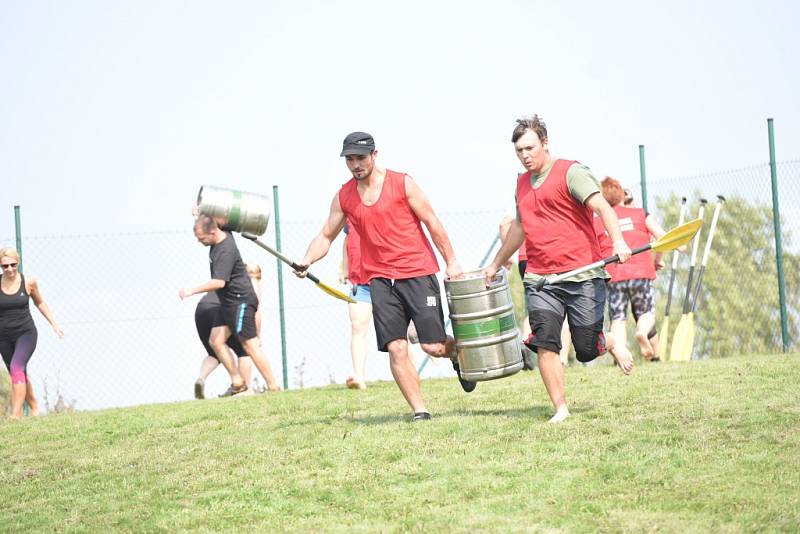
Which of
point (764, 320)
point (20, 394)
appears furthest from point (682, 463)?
point (764, 320)

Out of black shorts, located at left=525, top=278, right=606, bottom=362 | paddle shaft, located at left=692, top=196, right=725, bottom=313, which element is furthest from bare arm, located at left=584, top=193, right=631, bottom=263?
paddle shaft, located at left=692, top=196, right=725, bottom=313

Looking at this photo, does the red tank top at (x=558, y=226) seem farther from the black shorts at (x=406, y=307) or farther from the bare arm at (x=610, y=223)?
the black shorts at (x=406, y=307)

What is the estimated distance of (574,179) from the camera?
7.89 m

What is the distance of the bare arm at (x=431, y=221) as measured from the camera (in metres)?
8.38

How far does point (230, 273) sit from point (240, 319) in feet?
1.63

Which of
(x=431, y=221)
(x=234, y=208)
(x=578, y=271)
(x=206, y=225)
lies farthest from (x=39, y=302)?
(x=578, y=271)

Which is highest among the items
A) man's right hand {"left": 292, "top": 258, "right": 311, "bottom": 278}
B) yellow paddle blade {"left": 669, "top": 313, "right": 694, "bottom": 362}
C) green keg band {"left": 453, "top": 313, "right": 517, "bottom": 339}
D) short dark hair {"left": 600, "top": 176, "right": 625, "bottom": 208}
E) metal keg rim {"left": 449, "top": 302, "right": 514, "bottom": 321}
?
short dark hair {"left": 600, "top": 176, "right": 625, "bottom": 208}

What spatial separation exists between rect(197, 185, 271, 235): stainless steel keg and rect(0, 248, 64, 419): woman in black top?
203 inches

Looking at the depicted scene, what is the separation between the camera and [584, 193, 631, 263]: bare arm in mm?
7676

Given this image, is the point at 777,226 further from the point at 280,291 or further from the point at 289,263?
the point at 289,263

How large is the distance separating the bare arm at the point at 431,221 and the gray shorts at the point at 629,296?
4.03 m

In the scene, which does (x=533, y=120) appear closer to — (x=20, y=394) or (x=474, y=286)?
(x=474, y=286)

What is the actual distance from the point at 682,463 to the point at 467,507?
4.35ft

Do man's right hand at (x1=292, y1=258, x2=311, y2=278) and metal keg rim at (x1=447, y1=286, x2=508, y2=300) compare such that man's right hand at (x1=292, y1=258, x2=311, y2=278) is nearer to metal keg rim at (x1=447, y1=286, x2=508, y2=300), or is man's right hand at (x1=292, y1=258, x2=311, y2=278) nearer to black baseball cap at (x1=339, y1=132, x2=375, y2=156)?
black baseball cap at (x1=339, y1=132, x2=375, y2=156)
